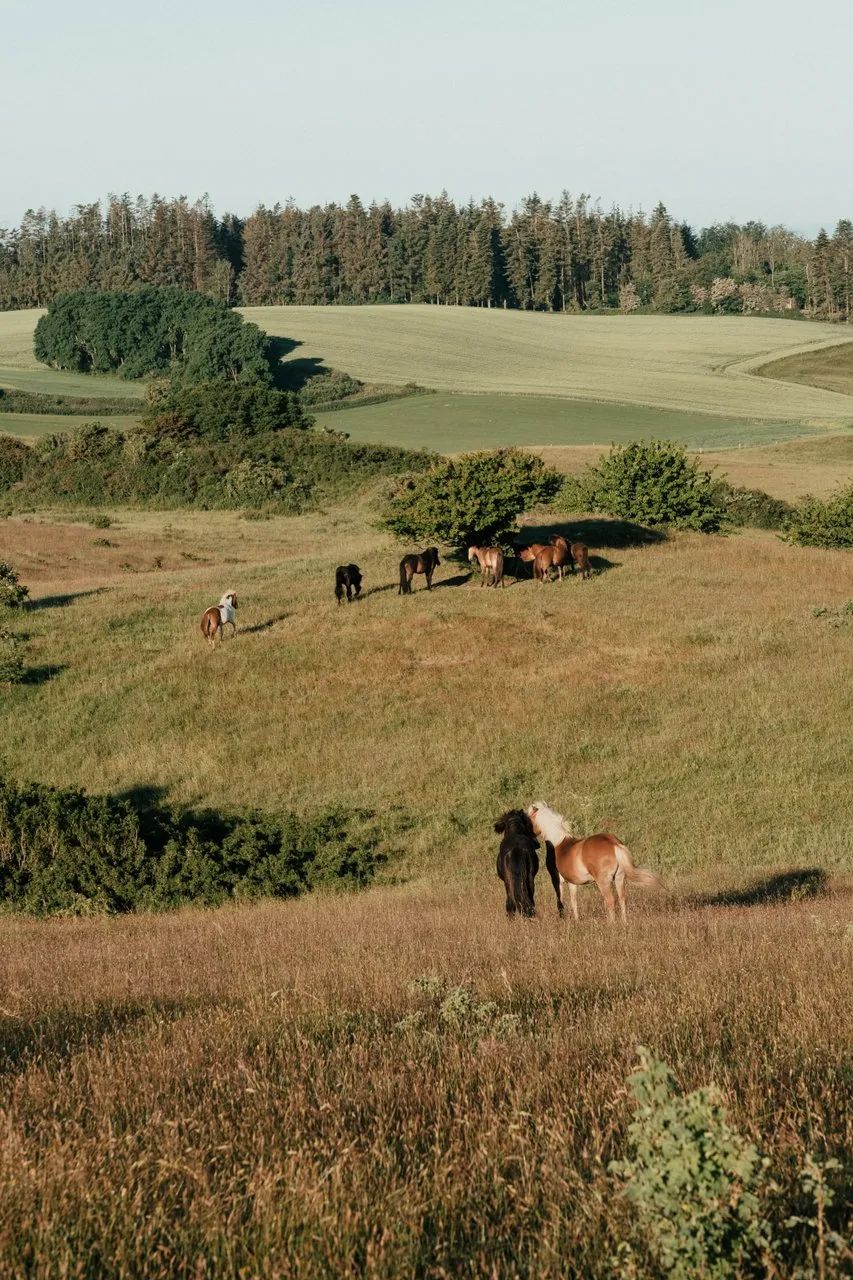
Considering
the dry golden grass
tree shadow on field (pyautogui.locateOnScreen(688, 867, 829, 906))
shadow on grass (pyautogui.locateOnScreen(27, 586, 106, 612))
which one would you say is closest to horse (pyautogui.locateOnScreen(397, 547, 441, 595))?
shadow on grass (pyautogui.locateOnScreen(27, 586, 106, 612))

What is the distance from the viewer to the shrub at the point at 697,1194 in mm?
3590

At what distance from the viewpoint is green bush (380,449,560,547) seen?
4106 centimetres

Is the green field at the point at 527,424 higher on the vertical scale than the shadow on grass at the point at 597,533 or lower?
higher

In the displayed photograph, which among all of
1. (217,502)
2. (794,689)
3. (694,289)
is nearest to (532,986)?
(794,689)

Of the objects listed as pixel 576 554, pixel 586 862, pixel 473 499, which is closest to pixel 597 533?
pixel 576 554

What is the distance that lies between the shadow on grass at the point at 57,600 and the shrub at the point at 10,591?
1.49ft

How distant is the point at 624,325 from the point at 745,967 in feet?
552

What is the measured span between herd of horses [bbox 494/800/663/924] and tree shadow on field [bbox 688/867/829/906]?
1.94m

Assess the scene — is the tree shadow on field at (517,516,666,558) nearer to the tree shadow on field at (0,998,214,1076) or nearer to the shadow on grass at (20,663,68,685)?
the shadow on grass at (20,663,68,685)

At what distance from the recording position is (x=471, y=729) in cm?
2736

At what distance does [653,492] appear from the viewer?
49.9m

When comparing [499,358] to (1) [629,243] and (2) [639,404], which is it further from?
(1) [629,243]

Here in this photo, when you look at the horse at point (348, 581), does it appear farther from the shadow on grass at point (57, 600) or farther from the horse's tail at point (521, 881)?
the horse's tail at point (521, 881)

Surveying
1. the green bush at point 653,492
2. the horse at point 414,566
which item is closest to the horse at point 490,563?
the horse at point 414,566
